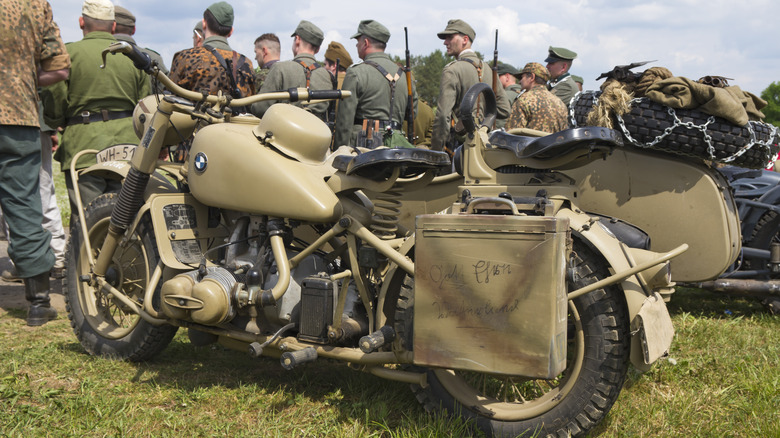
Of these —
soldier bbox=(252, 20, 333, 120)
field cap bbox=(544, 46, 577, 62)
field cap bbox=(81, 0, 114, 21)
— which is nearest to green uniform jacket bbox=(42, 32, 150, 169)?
field cap bbox=(81, 0, 114, 21)

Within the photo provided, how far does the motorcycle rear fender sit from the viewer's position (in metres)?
2.50

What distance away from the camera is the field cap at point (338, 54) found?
8258 mm

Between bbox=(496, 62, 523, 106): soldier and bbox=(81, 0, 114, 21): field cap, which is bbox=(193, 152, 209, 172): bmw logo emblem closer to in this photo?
bbox=(81, 0, 114, 21): field cap

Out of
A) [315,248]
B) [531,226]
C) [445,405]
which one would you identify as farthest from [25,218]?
[531,226]

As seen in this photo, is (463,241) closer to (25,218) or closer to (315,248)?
(315,248)

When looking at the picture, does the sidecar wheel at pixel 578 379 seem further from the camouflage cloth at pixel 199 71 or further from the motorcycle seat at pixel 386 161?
the camouflage cloth at pixel 199 71

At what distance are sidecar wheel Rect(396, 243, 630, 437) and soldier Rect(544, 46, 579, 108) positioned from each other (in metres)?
5.02

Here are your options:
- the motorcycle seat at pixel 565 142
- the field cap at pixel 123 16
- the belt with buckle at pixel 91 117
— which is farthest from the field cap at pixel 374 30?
the motorcycle seat at pixel 565 142

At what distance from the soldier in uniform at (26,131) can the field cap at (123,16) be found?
1.23 m

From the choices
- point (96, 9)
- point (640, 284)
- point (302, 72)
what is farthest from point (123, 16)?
point (640, 284)

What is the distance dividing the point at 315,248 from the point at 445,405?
2.85 ft

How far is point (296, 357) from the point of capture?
280cm

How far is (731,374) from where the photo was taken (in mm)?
3416

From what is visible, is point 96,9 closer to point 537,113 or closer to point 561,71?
→ point 537,113
